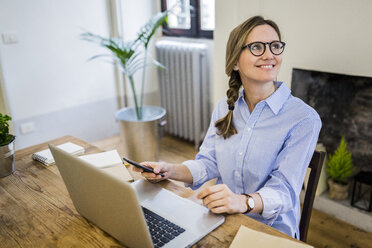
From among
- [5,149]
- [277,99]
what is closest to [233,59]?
[277,99]

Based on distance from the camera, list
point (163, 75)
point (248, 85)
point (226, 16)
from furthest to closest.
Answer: point (163, 75) → point (226, 16) → point (248, 85)

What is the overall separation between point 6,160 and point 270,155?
102cm

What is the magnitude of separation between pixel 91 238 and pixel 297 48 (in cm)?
171

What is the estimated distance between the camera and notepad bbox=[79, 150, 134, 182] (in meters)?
1.29

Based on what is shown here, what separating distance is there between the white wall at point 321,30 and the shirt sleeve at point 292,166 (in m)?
0.93

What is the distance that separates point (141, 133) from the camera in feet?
9.48

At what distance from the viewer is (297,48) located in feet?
6.90

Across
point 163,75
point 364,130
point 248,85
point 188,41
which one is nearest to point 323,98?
point 364,130

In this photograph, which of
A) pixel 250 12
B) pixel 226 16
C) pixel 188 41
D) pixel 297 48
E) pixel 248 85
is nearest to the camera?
pixel 248 85

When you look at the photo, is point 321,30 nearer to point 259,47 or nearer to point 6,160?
point 259,47

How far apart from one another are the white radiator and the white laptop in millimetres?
2094

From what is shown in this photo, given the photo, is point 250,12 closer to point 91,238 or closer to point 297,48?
point 297,48

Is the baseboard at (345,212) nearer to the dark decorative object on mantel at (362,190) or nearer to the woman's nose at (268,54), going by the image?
the dark decorative object on mantel at (362,190)

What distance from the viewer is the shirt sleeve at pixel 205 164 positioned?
1307 millimetres
